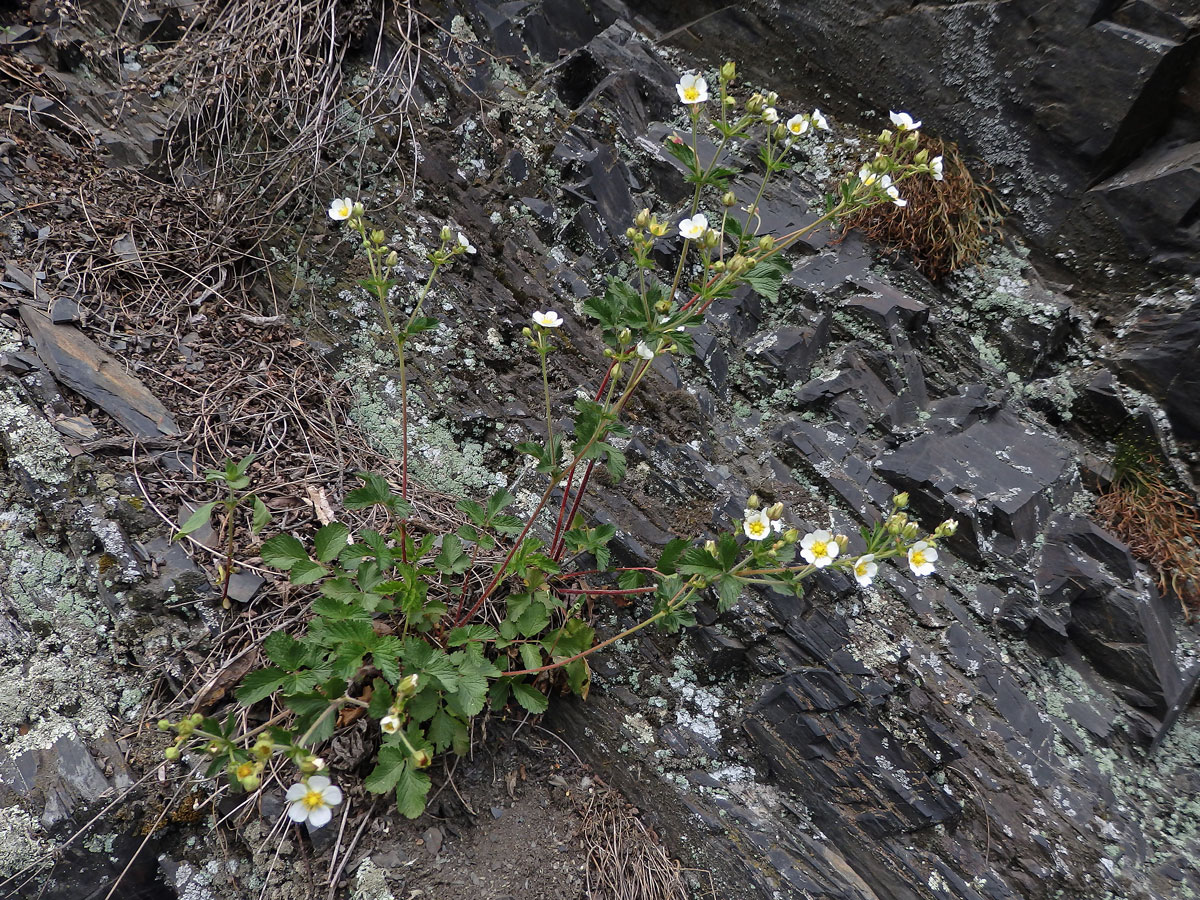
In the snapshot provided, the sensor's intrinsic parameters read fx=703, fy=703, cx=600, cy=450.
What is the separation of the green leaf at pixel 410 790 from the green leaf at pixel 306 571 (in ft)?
2.16

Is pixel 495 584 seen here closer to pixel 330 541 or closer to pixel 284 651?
pixel 330 541

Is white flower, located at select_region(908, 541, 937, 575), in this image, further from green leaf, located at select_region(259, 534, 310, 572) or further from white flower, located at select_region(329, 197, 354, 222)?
white flower, located at select_region(329, 197, 354, 222)

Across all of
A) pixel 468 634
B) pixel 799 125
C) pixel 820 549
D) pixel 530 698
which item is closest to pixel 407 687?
pixel 468 634

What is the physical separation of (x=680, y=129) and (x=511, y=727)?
2920mm

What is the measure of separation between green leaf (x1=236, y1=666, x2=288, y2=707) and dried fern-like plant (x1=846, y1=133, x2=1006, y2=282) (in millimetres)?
2966

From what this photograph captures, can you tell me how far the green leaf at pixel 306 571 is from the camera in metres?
2.24

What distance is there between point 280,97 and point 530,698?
10.8 feet

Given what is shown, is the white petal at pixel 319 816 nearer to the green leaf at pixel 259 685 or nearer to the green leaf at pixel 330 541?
the green leaf at pixel 259 685

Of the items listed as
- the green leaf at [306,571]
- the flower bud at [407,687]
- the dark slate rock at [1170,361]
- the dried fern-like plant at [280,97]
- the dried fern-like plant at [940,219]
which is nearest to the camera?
the flower bud at [407,687]

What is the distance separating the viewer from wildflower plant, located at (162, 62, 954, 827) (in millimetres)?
2051

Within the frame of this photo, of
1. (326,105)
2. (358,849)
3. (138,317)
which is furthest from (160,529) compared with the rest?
(326,105)

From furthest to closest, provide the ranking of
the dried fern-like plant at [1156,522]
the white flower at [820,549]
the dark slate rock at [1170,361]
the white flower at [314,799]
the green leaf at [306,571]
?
the dark slate rock at [1170,361] < the dried fern-like plant at [1156,522] < the green leaf at [306,571] < the white flower at [820,549] < the white flower at [314,799]

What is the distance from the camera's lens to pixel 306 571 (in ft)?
7.43

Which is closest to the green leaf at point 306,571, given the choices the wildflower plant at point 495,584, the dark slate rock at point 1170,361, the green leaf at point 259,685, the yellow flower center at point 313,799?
the wildflower plant at point 495,584
